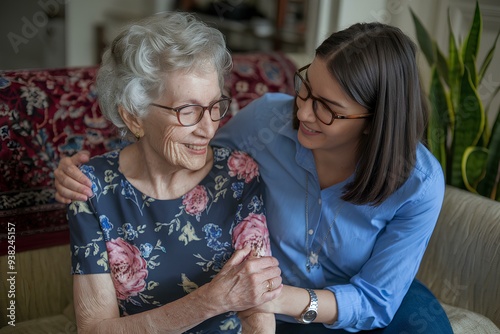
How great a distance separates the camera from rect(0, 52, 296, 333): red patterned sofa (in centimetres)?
182

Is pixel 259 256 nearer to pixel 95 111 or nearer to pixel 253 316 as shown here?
pixel 253 316

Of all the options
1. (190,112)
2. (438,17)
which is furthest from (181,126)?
(438,17)

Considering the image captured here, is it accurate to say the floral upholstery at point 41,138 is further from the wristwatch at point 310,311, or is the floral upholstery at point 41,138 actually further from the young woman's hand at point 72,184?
the wristwatch at point 310,311

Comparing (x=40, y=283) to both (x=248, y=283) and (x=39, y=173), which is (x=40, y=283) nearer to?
(x=39, y=173)

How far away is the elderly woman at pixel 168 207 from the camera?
1.39 meters

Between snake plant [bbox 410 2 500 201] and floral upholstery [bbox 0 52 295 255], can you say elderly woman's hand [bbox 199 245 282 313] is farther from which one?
snake plant [bbox 410 2 500 201]

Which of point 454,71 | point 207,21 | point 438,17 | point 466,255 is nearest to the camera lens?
point 466,255

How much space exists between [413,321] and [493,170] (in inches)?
32.1

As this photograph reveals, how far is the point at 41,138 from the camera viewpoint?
1887 millimetres

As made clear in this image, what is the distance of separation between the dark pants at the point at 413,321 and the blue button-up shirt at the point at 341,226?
0.04 metres

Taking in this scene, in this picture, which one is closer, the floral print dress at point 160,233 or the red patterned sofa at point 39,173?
the floral print dress at point 160,233

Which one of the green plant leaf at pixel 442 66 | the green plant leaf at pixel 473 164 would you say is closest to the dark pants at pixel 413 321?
the green plant leaf at pixel 473 164

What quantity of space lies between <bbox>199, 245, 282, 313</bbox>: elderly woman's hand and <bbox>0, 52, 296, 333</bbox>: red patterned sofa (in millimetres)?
665

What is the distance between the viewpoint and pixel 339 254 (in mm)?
1612
